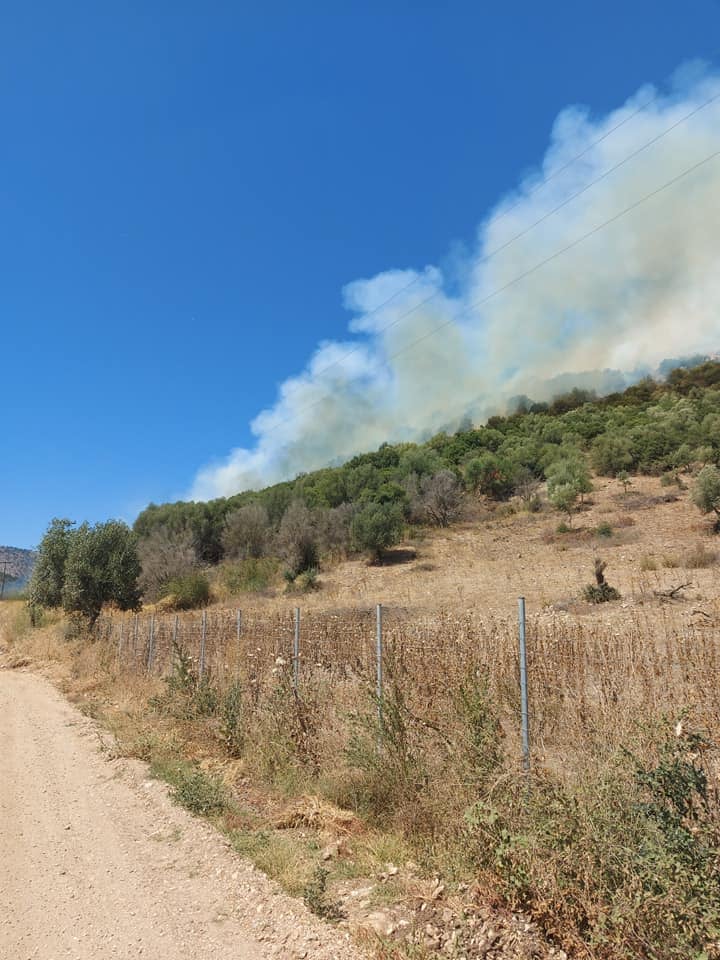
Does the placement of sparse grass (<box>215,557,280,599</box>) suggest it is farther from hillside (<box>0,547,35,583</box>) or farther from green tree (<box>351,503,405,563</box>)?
hillside (<box>0,547,35,583</box>)

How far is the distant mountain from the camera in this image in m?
90.8

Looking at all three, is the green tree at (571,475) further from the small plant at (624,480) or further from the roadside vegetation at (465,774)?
the roadside vegetation at (465,774)

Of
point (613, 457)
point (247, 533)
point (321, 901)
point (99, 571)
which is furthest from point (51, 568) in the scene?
point (613, 457)

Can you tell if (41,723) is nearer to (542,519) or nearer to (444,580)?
(444,580)

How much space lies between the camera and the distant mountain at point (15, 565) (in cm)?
9081

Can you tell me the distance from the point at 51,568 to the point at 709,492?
31044mm

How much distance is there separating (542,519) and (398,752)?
1406 inches

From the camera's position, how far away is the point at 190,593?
34312mm

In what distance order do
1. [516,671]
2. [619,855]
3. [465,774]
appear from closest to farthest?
1. [619,855]
2. [465,774]
3. [516,671]

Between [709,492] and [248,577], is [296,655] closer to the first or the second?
[709,492]

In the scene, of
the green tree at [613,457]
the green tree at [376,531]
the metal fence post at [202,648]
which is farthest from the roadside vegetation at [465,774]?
the green tree at [613,457]

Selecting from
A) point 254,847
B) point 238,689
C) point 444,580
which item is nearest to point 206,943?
point 254,847

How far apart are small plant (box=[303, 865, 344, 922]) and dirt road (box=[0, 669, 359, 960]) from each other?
84mm

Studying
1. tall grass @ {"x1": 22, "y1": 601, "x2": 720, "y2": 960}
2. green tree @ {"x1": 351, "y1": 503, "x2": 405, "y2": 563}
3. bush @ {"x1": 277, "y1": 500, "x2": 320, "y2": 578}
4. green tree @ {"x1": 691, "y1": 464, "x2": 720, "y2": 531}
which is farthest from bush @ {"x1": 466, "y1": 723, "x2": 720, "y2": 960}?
bush @ {"x1": 277, "y1": 500, "x2": 320, "y2": 578}
